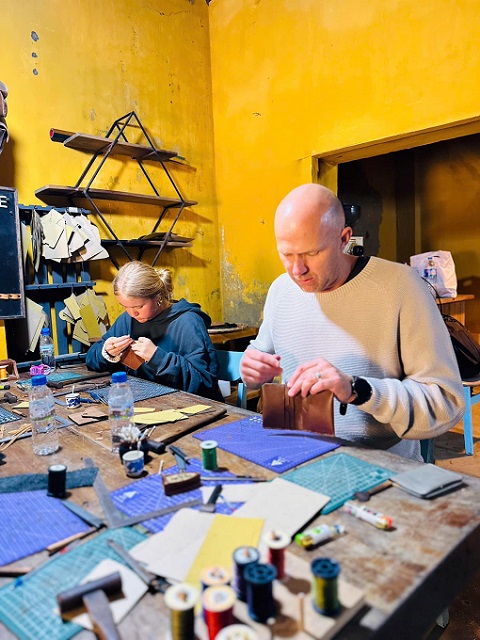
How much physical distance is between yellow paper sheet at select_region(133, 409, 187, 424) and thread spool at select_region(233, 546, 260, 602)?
884mm

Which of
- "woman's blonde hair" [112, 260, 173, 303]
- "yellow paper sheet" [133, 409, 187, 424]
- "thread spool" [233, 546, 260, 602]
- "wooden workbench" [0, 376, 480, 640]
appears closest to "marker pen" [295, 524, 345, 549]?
"wooden workbench" [0, 376, 480, 640]

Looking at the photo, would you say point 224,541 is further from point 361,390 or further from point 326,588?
point 361,390

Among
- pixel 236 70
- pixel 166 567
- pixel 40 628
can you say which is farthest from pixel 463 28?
pixel 40 628

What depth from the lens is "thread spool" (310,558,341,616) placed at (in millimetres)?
649

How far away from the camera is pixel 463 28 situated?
2.53 metres

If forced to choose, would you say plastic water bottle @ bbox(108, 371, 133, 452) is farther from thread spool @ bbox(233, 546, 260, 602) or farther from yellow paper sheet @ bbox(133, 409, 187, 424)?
thread spool @ bbox(233, 546, 260, 602)

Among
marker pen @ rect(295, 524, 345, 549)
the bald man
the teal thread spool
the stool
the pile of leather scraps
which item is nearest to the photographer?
marker pen @ rect(295, 524, 345, 549)

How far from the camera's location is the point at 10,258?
2715 mm

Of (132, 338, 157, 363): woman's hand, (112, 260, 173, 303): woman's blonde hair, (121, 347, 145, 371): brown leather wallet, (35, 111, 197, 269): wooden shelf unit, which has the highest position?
(35, 111, 197, 269): wooden shelf unit

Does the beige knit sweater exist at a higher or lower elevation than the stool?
higher

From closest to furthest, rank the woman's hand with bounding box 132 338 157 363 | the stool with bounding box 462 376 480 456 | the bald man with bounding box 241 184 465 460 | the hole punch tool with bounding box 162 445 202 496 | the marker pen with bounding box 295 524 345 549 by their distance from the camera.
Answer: the marker pen with bounding box 295 524 345 549, the hole punch tool with bounding box 162 445 202 496, the bald man with bounding box 241 184 465 460, the woman's hand with bounding box 132 338 157 363, the stool with bounding box 462 376 480 456

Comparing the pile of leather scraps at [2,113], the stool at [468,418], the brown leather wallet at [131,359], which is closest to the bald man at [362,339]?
the brown leather wallet at [131,359]

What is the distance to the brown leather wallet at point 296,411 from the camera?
1292 mm

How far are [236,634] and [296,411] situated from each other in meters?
0.82
